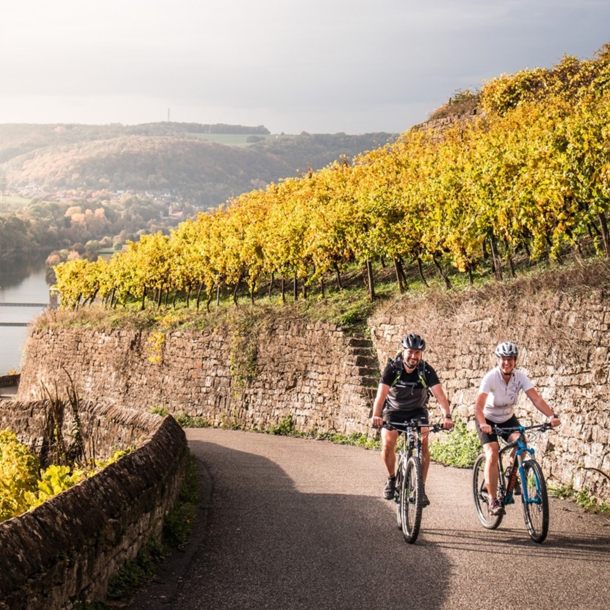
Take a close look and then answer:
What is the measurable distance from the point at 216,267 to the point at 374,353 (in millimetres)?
18838

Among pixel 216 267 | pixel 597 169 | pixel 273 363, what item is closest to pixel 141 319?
pixel 216 267

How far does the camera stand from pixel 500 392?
30.6ft

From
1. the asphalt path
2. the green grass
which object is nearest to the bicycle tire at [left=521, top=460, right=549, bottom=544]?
the asphalt path

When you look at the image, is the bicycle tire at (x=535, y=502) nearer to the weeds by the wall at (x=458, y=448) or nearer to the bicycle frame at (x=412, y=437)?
the bicycle frame at (x=412, y=437)

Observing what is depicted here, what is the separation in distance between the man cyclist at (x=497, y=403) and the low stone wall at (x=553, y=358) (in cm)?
226

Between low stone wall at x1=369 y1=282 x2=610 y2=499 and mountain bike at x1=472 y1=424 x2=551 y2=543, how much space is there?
2.04 metres

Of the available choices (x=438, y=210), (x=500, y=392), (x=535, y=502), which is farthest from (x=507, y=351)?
(x=438, y=210)

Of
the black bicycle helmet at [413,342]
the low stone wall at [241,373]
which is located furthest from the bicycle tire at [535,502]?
the low stone wall at [241,373]

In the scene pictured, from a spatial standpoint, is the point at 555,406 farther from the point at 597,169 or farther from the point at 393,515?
the point at 597,169

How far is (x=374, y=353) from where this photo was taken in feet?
78.3

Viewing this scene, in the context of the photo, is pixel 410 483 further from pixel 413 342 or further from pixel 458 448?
pixel 458 448

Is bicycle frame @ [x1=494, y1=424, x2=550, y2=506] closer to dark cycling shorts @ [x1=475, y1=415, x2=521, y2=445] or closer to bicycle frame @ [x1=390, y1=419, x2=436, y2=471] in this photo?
dark cycling shorts @ [x1=475, y1=415, x2=521, y2=445]

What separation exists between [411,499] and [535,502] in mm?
1190

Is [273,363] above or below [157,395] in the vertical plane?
above
